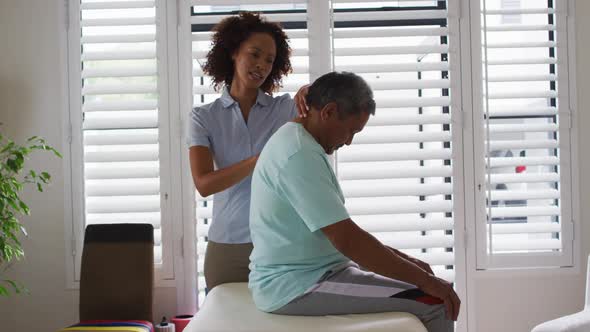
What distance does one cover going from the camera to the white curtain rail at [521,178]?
3.42 meters

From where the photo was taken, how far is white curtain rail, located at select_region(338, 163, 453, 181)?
133 inches

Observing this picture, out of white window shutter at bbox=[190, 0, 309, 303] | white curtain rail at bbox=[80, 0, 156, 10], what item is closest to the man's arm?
white window shutter at bbox=[190, 0, 309, 303]

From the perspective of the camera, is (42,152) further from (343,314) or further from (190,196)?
(343,314)

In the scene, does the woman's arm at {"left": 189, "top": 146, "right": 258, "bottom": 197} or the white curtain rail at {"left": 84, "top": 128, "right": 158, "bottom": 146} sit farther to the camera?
the white curtain rail at {"left": 84, "top": 128, "right": 158, "bottom": 146}

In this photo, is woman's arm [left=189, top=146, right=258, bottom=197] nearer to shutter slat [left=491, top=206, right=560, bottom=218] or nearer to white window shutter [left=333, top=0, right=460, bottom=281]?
white window shutter [left=333, top=0, right=460, bottom=281]

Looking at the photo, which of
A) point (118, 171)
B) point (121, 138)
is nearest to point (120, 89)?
point (121, 138)

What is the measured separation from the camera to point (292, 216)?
190cm

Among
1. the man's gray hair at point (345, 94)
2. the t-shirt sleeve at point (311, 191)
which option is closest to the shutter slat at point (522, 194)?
the man's gray hair at point (345, 94)

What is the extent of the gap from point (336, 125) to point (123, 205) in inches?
69.8

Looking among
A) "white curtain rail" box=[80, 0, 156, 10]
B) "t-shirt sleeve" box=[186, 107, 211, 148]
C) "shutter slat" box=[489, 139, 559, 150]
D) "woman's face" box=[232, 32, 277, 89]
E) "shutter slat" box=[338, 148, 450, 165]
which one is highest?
"white curtain rail" box=[80, 0, 156, 10]

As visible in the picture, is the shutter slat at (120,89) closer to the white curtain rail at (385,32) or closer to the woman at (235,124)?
the woman at (235,124)

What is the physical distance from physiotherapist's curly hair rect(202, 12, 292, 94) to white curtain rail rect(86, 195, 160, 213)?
905 millimetres

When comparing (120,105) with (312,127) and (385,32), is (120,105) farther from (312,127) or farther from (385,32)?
(312,127)

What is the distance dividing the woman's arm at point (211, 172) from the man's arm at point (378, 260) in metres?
0.65
